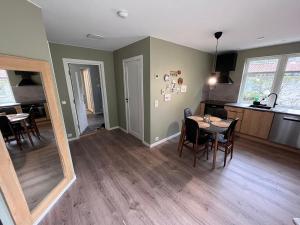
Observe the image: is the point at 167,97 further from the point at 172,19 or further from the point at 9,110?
the point at 9,110

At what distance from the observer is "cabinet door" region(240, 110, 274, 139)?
3.23 metres

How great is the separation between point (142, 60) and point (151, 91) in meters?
0.74

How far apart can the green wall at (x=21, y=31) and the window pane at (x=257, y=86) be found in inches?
197

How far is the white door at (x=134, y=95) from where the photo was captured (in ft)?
10.3

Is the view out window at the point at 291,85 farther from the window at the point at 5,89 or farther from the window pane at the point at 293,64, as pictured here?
the window at the point at 5,89

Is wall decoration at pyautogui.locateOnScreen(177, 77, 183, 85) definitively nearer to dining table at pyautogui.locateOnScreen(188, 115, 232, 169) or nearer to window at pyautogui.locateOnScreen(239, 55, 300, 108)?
dining table at pyautogui.locateOnScreen(188, 115, 232, 169)

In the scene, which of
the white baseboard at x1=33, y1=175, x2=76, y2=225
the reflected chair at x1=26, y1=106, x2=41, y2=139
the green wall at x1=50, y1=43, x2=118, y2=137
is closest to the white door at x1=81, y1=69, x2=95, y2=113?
the green wall at x1=50, y1=43, x2=118, y2=137

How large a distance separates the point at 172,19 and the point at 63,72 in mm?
2828

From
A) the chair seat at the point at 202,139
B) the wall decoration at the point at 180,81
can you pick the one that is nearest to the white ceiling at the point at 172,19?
the wall decoration at the point at 180,81

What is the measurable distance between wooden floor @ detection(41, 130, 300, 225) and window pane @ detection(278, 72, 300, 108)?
1.35 metres

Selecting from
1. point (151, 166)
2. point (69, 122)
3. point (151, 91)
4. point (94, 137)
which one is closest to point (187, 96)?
point (151, 91)

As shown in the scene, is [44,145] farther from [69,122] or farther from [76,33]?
[76,33]

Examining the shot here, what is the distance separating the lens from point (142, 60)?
2.91 metres

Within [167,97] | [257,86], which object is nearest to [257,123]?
[257,86]
